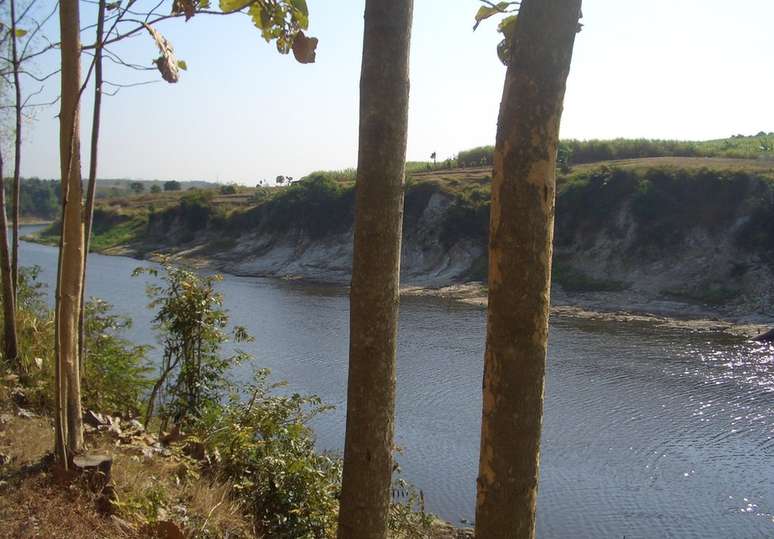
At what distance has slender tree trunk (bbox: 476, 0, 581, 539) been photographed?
2506 mm

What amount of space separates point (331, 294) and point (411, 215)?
9.63 metres

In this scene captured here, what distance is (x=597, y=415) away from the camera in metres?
13.8

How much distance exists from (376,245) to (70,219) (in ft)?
7.32

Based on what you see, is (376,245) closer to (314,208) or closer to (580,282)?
(580,282)

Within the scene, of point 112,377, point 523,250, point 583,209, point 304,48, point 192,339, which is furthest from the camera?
point 583,209

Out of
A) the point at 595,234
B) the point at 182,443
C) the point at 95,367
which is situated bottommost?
the point at 182,443

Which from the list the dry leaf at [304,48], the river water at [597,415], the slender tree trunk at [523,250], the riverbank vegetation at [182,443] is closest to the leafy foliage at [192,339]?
the riverbank vegetation at [182,443]

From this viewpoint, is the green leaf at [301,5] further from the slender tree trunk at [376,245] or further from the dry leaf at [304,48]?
the slender tree trunk at [376,245]

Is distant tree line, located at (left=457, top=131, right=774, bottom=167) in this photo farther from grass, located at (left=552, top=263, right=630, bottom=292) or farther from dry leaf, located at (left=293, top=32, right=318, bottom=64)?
dry leaf, located at (left=293, top=32, right=318, bottom=64)

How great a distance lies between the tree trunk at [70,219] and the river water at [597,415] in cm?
551

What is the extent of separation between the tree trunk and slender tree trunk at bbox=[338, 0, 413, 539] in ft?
6.43

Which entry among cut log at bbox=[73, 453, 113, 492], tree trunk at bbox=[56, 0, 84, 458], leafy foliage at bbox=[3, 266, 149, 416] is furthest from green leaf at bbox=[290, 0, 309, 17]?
leafy foliage at bbox=[3, 266, 149, 416]

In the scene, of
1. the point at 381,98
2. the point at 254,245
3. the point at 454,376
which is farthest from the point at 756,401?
the point at 254,245

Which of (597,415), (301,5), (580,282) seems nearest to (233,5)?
(301,5)
